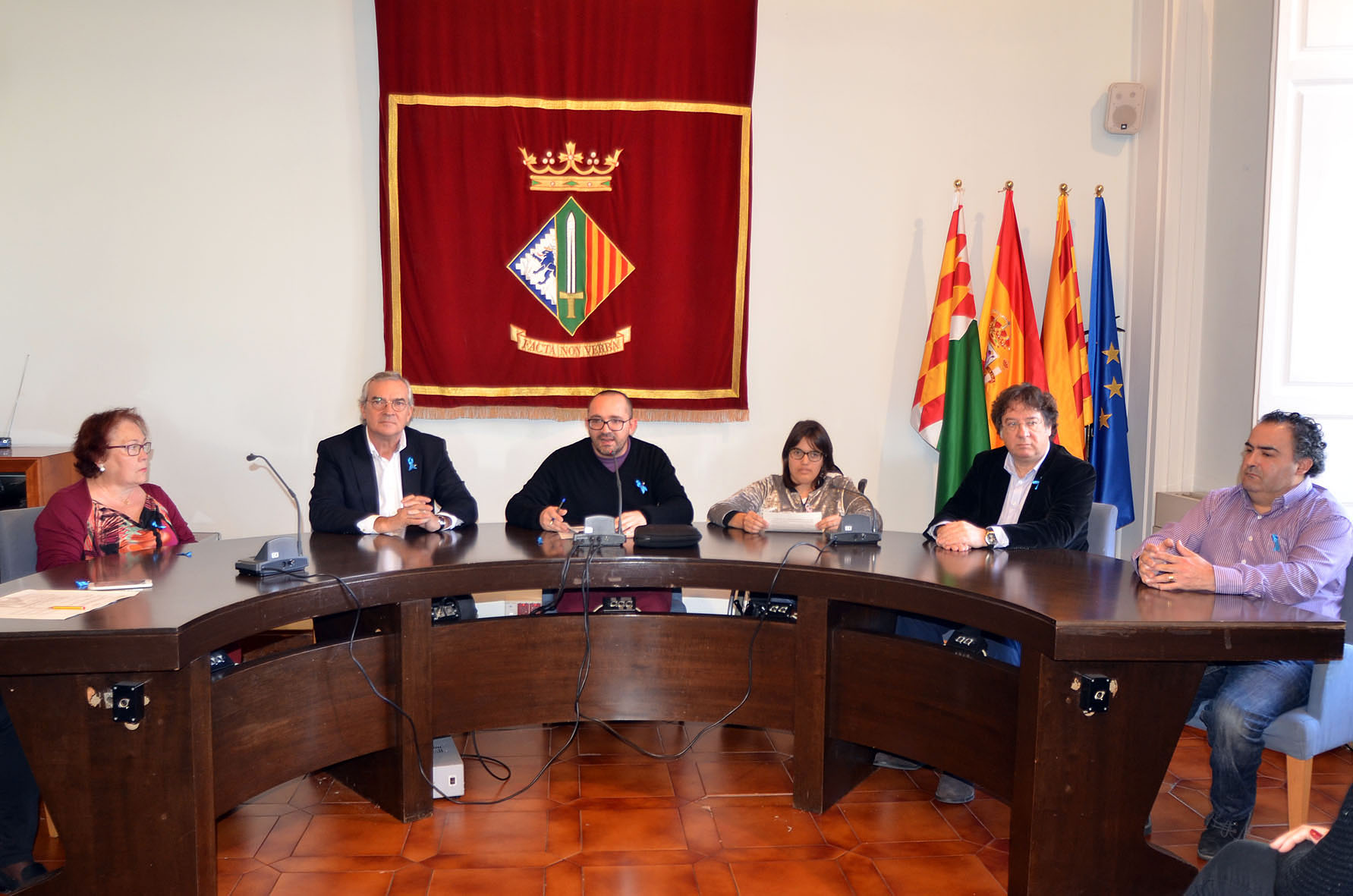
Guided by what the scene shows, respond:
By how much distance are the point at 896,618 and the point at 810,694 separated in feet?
1.31

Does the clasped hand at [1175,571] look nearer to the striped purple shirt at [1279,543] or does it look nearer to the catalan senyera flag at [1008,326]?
the striped purple shirt at [1279,543]

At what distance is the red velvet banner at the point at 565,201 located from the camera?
3.91m

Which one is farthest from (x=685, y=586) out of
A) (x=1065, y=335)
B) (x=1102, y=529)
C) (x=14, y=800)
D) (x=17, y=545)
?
(x=1065, y=335)

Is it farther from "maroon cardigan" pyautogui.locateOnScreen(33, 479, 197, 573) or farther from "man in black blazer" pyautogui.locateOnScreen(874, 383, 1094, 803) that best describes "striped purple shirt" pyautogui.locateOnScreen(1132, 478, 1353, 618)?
"maroon cardigan" pyautogui.locateOnScreen(33, 479, 197, 573)

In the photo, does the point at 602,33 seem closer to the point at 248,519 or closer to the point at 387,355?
the point at 387,355

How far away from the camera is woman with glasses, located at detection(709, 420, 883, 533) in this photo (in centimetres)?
314

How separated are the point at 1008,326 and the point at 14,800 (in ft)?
11.6

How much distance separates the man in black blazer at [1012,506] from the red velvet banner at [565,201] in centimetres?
132

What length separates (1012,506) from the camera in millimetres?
3000

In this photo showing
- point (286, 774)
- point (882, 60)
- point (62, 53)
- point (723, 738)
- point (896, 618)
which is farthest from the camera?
point (882, 60)

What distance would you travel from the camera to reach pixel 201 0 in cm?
388

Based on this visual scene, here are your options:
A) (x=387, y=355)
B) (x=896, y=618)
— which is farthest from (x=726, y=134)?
(x=896, y=618)

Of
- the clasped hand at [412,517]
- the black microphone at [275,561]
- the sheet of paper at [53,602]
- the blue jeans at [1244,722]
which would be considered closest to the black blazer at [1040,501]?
the blue jeans at [1244,722]

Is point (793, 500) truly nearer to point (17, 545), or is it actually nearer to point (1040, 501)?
point (1040, 501)
